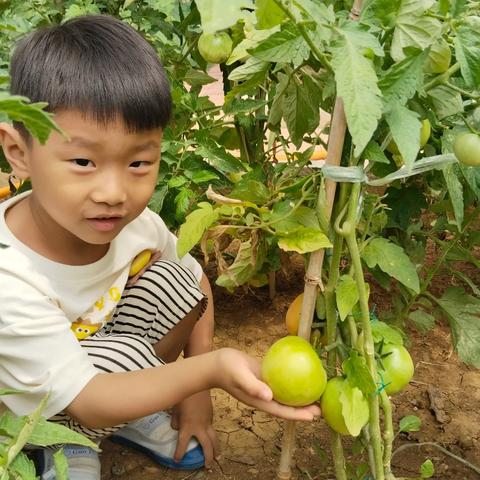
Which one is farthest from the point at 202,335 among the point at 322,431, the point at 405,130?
the point at 405,130

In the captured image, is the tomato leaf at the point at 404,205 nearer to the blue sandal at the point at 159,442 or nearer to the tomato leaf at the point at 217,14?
the blue sandal at the point at 159,442

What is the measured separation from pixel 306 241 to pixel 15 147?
52 cm

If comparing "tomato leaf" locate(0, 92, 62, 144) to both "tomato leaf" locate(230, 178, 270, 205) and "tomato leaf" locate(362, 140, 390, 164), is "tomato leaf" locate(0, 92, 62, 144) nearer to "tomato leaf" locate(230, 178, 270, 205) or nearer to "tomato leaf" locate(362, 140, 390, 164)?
"tomato leaf" locate(362, 140, 390, 164)

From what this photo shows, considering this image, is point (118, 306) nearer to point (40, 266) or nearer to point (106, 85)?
point (40, 266)

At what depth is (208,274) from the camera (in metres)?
1.96

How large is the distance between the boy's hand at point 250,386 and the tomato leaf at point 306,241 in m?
0.19

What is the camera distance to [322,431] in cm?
142

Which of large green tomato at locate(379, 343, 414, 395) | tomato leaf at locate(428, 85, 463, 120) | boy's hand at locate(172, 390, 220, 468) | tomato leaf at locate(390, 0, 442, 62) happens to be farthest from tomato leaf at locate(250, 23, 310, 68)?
boy's hand at locate(172, 390, 220, 468)

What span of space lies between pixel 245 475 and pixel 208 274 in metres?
0.72

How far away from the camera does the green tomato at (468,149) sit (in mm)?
830

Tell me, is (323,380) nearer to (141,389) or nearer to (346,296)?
(346,296)

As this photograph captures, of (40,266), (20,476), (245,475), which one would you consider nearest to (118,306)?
(40,266)

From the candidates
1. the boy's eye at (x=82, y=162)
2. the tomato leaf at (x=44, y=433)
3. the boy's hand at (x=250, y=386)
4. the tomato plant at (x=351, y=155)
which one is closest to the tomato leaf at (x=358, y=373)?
the tomato plant at (x=351, y=155)

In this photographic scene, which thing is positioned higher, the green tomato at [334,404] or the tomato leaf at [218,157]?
the tomato leaf at [218,157]
